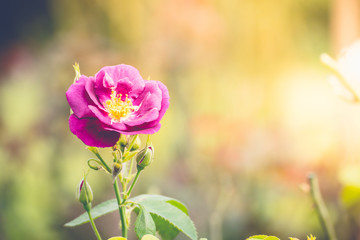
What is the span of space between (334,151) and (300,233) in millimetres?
358

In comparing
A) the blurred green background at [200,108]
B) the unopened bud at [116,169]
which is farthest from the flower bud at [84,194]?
the blurred green background at [200,108]

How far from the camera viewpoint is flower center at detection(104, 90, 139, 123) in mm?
375

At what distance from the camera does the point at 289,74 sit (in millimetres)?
1846

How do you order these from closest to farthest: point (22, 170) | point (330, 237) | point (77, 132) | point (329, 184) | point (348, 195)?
point (77, 132) → point (330, 237) → point (348, 195) → point (22, 170) → point (329, 184)

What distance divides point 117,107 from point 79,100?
46 mm

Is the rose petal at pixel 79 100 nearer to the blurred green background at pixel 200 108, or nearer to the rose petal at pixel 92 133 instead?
the rose petal at pixel 92 133

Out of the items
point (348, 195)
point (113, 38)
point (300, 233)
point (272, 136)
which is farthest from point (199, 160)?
point (348, 195)

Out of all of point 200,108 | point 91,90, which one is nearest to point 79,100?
point 91,90

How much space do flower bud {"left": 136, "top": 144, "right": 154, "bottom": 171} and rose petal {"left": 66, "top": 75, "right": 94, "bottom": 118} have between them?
5 centimetres

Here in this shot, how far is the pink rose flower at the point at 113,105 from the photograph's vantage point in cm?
34

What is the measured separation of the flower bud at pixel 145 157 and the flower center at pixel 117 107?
0.11 ft

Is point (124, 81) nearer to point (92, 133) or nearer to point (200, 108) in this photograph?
point (92, 133)

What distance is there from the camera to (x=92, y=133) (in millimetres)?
339

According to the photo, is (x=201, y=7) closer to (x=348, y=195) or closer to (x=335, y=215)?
(x=335, y=215)
